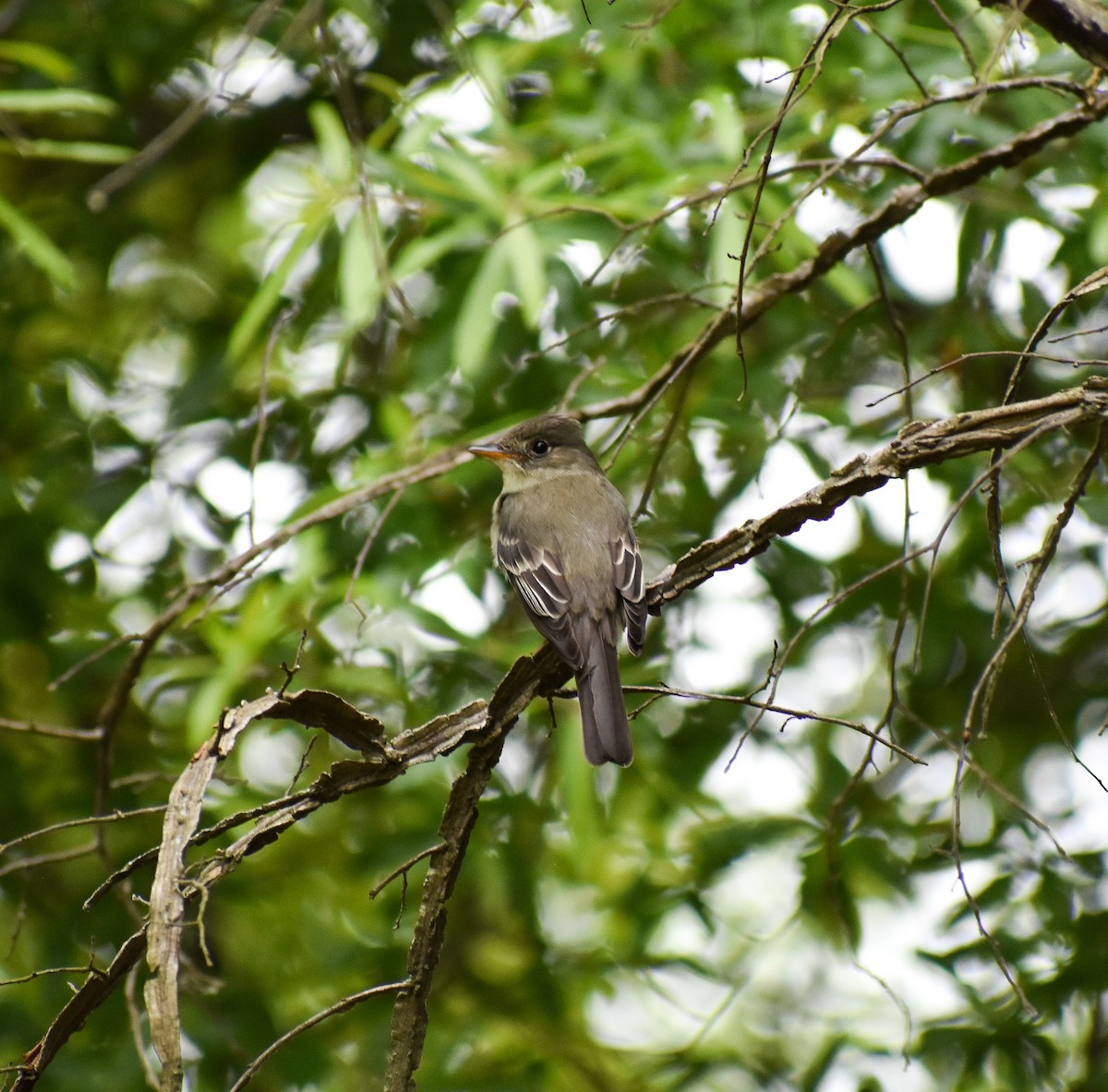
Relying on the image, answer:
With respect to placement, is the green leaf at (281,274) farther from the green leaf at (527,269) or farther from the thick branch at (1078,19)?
the thick branch at (1078,19)

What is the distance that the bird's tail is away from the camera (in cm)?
311

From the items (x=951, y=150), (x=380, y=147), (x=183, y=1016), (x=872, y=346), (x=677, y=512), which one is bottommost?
(x=183, y=1016)

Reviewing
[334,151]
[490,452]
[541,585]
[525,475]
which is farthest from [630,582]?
[334,151]

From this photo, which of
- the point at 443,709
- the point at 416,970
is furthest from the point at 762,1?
the point at 416,970

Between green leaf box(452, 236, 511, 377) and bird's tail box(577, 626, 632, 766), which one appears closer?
bird's tail box(577, 626, 632, 766)

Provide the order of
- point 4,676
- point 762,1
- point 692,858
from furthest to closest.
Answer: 1. point 4,676
2. point 692,858
3. point 762,1

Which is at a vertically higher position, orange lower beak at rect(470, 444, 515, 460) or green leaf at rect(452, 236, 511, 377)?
green leaf at rect(452, 236, 511, 377)

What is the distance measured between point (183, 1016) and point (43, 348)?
7.69ft

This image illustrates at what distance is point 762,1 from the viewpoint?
3.74 meters

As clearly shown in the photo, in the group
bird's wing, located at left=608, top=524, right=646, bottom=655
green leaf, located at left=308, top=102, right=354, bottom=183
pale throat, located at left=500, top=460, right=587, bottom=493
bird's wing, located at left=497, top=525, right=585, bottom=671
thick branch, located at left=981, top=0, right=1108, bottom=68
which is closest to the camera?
thick branch, located at left=981, top=0, right=1108, bottom=68

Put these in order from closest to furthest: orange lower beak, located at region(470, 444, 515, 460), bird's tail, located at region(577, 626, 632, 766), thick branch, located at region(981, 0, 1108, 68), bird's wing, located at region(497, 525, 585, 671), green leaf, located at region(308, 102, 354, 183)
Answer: thick branch, located at region(981, 0, 1108, 68), bird's tail, located at region(577, 626, 632, 766), bird's wing, located at region(497, 525, 585, 671), orange lower beak, located at region(470, 444, 515, 460), green leaf, located at region(308, 102, 354, 183)

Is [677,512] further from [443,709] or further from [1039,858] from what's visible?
[1039,858]

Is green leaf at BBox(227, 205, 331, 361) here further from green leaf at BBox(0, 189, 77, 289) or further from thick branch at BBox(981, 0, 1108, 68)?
thick branch at BBox(981, 0, 1108, 68)

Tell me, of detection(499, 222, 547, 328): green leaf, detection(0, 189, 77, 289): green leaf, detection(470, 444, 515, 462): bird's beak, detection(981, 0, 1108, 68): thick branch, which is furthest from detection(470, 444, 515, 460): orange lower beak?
detection(981, 0, 1108, 68): thick branch
